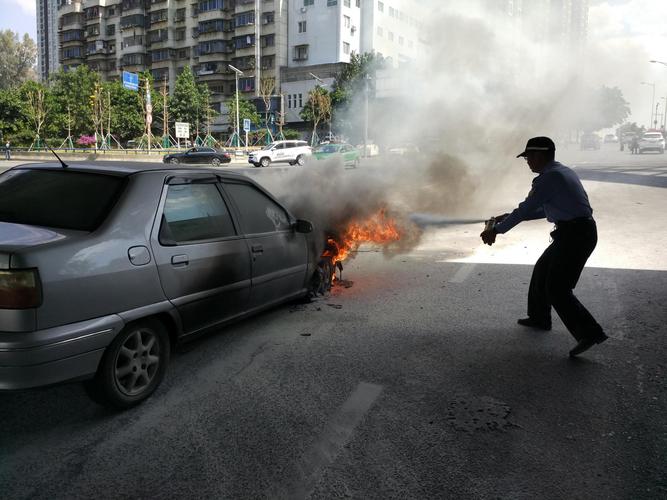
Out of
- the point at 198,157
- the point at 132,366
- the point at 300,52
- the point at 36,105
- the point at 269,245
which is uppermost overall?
the point at 300,52

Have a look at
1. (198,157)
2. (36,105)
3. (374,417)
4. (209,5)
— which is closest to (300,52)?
(209,5)

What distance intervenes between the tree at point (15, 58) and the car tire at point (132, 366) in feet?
351

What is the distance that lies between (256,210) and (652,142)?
46497mm

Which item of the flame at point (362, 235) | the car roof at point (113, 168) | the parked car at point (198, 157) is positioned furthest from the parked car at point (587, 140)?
the parked car at point (198, 157)

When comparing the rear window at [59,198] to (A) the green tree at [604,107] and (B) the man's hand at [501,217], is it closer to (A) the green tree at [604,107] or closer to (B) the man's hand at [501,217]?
(B) the man's hand at [501,217]

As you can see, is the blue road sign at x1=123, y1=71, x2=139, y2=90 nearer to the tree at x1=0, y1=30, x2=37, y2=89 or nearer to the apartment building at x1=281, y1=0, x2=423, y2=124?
the apartment building at x1=281, y1=0, x2=423, y2=124

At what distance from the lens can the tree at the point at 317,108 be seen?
5956cm

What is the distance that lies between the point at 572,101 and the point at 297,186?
6781 mm

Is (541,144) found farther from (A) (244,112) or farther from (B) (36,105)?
(A) (244,112)

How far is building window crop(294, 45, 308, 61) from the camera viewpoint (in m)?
71.2

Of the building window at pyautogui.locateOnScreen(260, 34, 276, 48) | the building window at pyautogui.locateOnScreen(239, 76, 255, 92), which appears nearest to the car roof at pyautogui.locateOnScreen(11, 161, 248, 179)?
the building window at pyautogui.locateOnScreen(239, 76, 255, 92)

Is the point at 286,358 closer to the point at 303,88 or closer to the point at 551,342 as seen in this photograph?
the point at 551,342

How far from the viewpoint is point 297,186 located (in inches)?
276

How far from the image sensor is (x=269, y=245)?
441 centimetres
